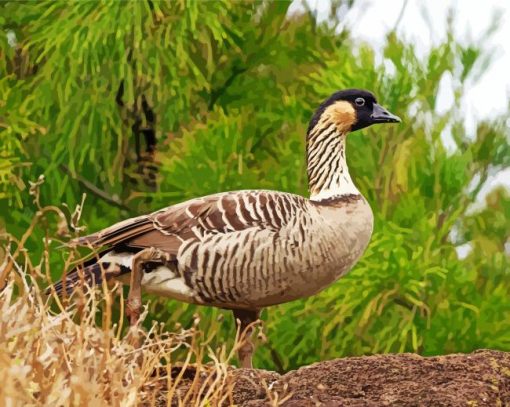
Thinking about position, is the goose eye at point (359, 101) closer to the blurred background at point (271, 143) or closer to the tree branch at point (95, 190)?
the blurred background at point (271, 143)

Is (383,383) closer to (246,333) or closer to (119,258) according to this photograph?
(246,333)

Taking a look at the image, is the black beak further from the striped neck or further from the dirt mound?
the dirt mound

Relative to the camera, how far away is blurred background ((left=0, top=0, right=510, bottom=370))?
10.0 m

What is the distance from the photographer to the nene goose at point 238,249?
618 centimetres

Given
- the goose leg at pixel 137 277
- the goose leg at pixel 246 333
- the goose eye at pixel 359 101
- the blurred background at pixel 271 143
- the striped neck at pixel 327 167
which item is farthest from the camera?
the blurred background at pixel 271 143

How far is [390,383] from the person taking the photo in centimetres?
461

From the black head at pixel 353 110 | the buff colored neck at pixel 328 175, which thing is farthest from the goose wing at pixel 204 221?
the black head at pixel 353 110

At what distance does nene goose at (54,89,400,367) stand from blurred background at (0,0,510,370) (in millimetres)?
3017

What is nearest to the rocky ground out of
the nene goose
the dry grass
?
the dry grass

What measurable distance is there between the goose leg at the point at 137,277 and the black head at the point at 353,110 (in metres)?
1.59

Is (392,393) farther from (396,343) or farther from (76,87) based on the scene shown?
(76,87)

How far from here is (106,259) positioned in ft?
20.4

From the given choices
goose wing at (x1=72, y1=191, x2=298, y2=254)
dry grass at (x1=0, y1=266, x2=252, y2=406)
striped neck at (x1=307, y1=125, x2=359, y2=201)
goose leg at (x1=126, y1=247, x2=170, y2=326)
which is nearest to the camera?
dry grass at (x1=0, y1=266, x2=252, y2=406)

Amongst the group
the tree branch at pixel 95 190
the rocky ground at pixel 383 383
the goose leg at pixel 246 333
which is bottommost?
the tree branch at pixel 95 190
